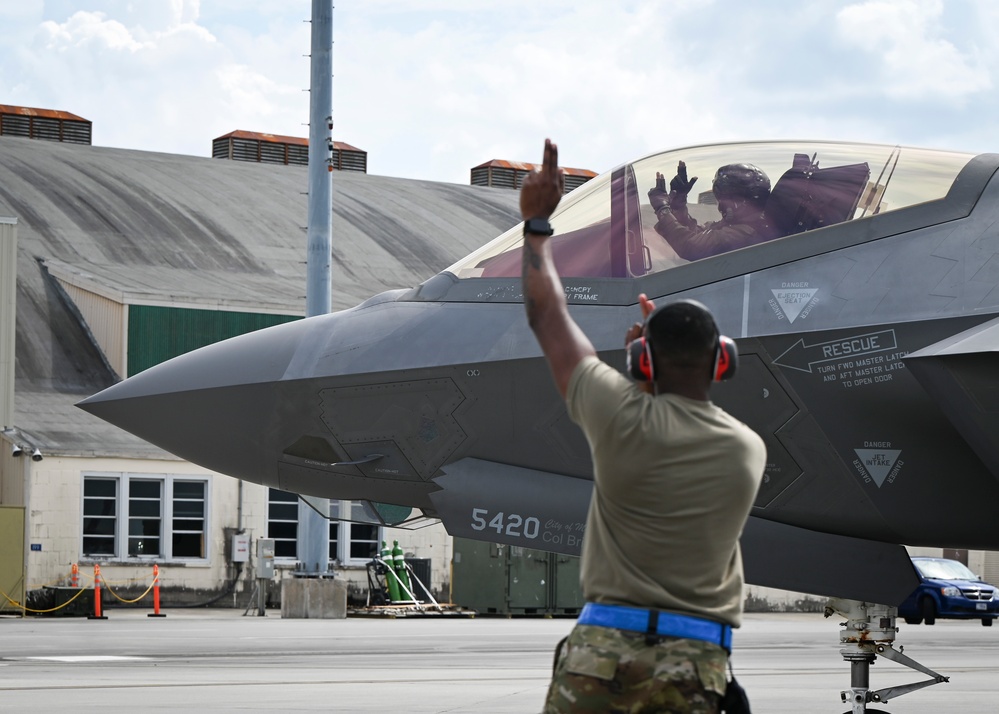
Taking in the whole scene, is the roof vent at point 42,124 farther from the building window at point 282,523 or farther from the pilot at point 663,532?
the pilot at point 663,532

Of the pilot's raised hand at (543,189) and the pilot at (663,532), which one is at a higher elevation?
the pilot's raised hand at (543,189)

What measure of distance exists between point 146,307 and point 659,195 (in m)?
32.3

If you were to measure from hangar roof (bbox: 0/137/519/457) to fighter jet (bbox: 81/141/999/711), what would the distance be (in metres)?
26.3

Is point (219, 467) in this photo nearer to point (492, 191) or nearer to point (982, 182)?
point (982, 182)

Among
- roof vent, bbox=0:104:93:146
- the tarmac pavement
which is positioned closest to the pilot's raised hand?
the tarmac pavement

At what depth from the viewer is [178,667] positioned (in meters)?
16.0

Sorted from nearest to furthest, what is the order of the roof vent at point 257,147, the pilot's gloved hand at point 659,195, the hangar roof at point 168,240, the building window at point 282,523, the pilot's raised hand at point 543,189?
the pilot's raised hand at point 543,189, the pilot's gloved hand at point 659,195, the building window at point 282,523, the hangar roof at point 168,240, the roof vent at point 257,147

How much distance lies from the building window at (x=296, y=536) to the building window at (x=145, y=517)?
1785 millimetres

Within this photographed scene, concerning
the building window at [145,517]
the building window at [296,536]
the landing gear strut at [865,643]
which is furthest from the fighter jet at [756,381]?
the building window at [296,536]

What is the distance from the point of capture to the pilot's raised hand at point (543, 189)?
4414 millimetres

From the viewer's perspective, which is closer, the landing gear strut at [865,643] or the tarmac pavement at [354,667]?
the landing gear strut at [865,643]

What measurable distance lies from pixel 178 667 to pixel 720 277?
1070cm

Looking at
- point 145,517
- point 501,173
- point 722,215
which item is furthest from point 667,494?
point 501,173

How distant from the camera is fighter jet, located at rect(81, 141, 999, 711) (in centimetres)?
687
